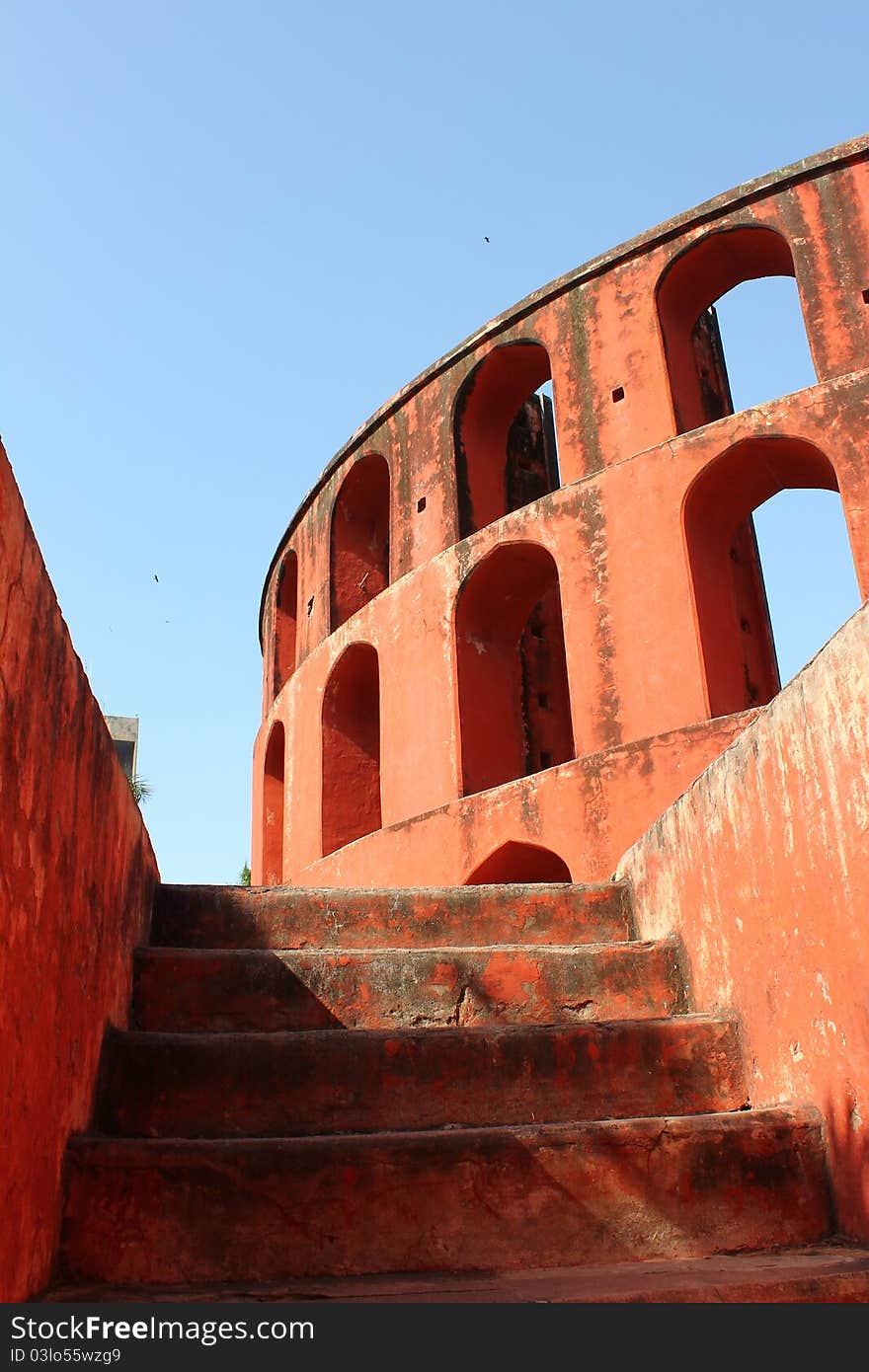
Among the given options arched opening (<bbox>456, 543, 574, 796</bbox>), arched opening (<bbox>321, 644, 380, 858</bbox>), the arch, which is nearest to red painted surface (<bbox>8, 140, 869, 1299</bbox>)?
the arch

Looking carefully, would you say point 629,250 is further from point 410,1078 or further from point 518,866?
point 410,1078

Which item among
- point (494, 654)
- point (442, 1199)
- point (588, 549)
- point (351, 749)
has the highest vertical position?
point (588, 549)

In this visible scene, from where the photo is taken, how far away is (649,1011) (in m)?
3.66

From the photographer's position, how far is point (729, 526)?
394 inches

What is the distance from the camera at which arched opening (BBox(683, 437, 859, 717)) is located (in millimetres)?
9109

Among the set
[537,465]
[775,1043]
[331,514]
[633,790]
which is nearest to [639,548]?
[633,790]

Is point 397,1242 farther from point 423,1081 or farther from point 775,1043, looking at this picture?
point 775,1043

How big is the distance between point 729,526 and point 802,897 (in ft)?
24.9

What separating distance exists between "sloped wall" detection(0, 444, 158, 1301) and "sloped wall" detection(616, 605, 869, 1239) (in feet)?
5.64

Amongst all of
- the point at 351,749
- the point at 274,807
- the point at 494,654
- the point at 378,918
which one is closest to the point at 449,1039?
the point at 378,918

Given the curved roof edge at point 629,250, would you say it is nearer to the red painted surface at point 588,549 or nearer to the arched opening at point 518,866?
the red painted surface at point 588,549

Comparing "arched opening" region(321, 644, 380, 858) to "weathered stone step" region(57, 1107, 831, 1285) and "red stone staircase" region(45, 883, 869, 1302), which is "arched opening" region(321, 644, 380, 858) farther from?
"weathered stone step" region(57, 1107, 831, 1285)

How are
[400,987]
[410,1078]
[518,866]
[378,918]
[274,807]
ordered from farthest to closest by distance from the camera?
[274,807], [518,866], [378,918], [400,987], [410,1078]

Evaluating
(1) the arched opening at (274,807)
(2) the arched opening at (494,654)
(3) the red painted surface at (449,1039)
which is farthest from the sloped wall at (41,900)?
(1) the arched opening at (274,807)
